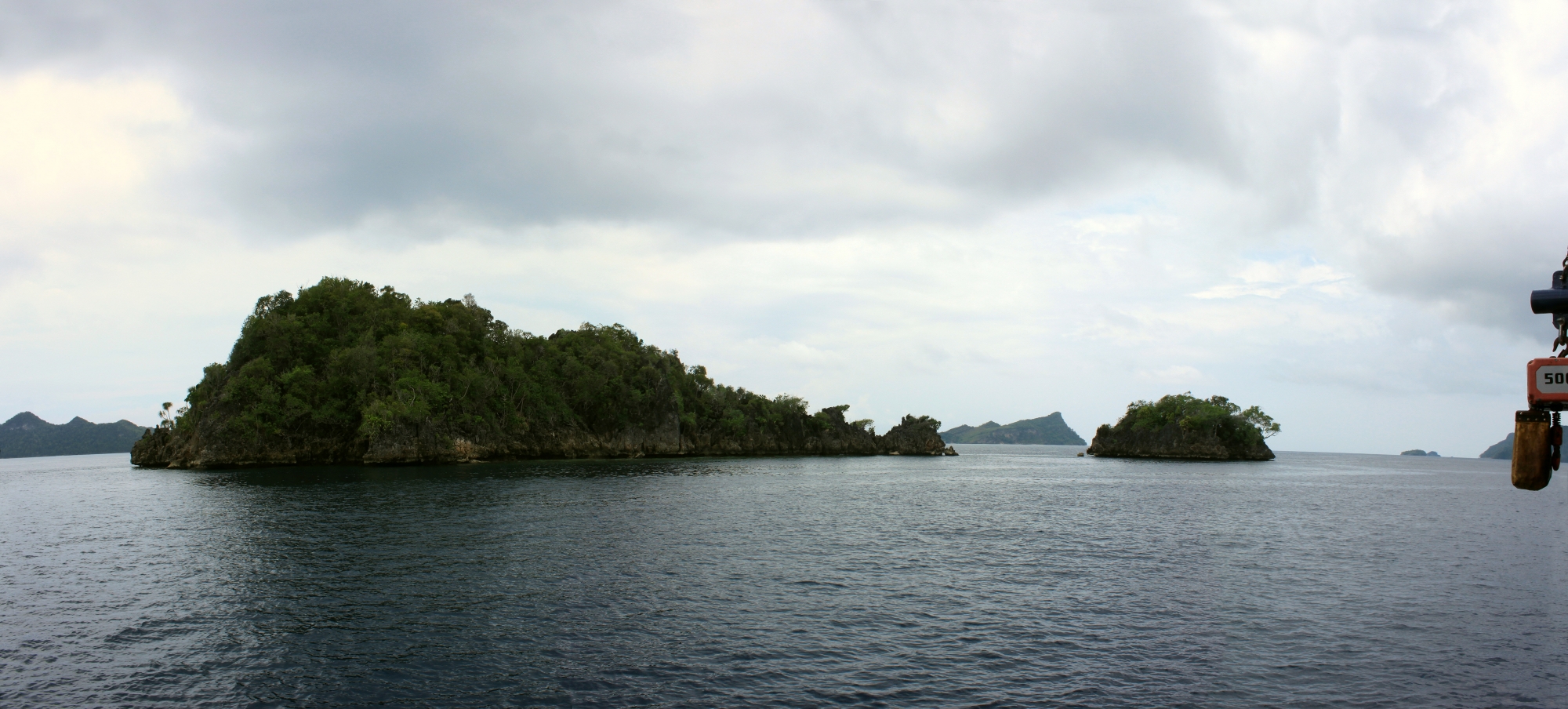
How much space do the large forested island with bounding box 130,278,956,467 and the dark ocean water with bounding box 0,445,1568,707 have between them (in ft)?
230

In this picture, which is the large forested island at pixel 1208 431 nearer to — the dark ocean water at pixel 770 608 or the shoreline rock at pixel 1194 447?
the shoreline rock at pixel 1194 447

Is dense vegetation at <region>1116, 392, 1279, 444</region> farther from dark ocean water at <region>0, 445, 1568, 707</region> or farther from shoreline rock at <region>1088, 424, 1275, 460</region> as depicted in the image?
dark ocean water at <region>0, 445, 1568, 707</region>

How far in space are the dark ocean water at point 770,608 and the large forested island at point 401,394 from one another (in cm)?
7011

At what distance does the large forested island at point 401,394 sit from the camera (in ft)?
397

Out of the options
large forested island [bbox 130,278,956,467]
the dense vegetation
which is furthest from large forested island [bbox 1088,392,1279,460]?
large forested island [bbox 130,278,956,467]

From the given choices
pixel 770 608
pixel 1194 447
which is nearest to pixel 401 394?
pixel 770 608

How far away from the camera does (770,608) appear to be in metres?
26.0

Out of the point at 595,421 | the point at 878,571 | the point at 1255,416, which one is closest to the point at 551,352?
the point at 595,421

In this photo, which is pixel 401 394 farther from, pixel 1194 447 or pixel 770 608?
pixel 1194 447

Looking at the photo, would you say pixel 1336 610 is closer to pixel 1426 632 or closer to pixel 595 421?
pixel 1426 632

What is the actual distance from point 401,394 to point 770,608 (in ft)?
383

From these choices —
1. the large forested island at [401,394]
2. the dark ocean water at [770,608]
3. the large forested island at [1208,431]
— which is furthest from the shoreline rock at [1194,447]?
the dark ocean water at [770,608]

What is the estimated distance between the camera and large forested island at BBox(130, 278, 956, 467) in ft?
397

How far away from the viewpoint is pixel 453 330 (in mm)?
146750
